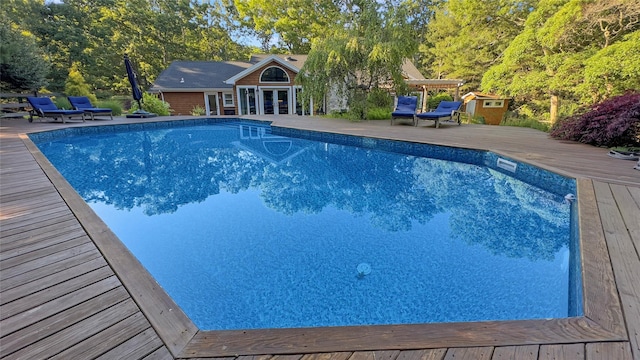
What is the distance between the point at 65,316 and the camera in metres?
1.49

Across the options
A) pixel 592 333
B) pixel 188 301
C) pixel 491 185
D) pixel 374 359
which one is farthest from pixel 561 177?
pixel 188 301

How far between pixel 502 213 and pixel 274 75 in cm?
1442

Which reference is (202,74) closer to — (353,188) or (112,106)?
(112,106)

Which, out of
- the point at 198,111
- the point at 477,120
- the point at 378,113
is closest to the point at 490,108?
the point at 477,120

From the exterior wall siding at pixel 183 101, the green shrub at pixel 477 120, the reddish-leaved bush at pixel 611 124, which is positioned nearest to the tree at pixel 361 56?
the green shrub at pixel 477 120

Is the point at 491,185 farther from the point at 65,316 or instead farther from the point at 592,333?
the point at 65,316

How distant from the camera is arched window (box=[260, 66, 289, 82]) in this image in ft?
51.5

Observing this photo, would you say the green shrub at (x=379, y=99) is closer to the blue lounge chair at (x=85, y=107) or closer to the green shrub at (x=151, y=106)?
the green shrub at (x=151, y=106)

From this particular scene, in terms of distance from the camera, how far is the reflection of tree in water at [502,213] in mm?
3139

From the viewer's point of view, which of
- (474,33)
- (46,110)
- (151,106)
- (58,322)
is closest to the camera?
(58,322)

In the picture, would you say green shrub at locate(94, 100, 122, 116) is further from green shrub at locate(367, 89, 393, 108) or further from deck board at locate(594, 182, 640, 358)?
deck board at locate(594, 182, 640, 358)

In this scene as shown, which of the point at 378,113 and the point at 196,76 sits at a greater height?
the point at 196,76

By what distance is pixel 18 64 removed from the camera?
10.9 m

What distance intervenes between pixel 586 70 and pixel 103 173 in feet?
42.9
